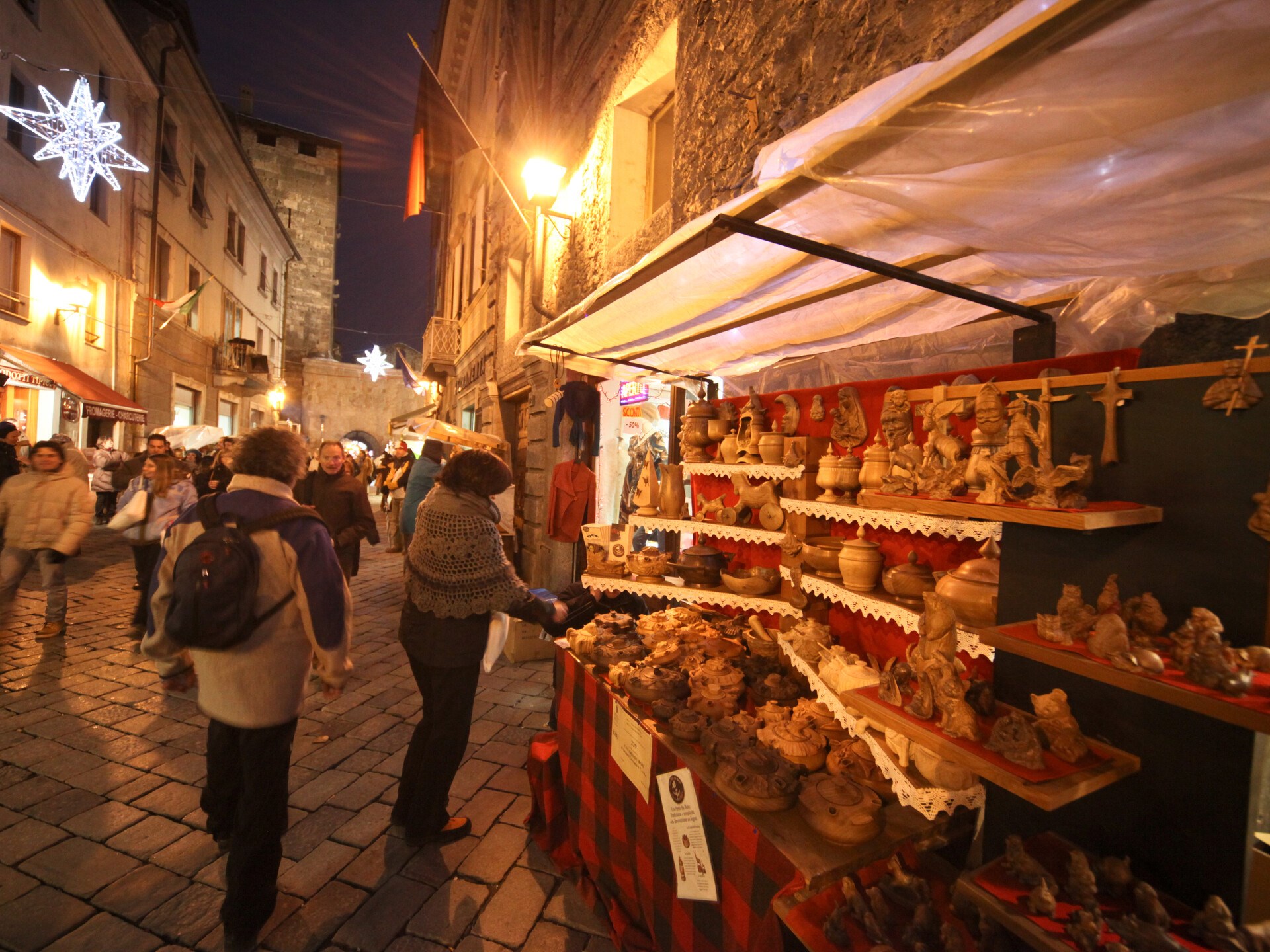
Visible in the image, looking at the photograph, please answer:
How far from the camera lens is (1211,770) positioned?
Answer: 124cm

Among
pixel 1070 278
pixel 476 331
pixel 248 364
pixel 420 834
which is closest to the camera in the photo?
pixel 1070 278

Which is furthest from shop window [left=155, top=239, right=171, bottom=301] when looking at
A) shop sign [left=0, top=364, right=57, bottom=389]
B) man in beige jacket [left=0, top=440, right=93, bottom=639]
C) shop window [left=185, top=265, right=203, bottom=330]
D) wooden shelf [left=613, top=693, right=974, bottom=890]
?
wooden shelf [left=613, top=693, right=974, bottom=890]

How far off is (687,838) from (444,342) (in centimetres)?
1460

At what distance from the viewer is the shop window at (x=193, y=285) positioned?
15.7m

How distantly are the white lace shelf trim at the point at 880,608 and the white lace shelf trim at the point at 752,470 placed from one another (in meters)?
0.46

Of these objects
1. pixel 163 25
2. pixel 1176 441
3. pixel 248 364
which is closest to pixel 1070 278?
pixel 1176 441

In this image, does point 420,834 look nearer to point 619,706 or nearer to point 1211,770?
point 619,706

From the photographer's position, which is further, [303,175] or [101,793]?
[303,175]

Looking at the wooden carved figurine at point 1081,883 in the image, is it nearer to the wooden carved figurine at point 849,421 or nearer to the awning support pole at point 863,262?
the awning support pole at point 863,262

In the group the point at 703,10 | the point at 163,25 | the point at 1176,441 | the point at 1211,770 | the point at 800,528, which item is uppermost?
the point at 163,25

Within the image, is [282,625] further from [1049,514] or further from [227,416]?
[227,416]

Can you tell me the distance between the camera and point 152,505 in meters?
4.99

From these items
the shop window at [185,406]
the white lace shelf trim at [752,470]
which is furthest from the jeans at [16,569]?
the shop window at [185,406]

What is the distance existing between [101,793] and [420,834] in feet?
5.89
